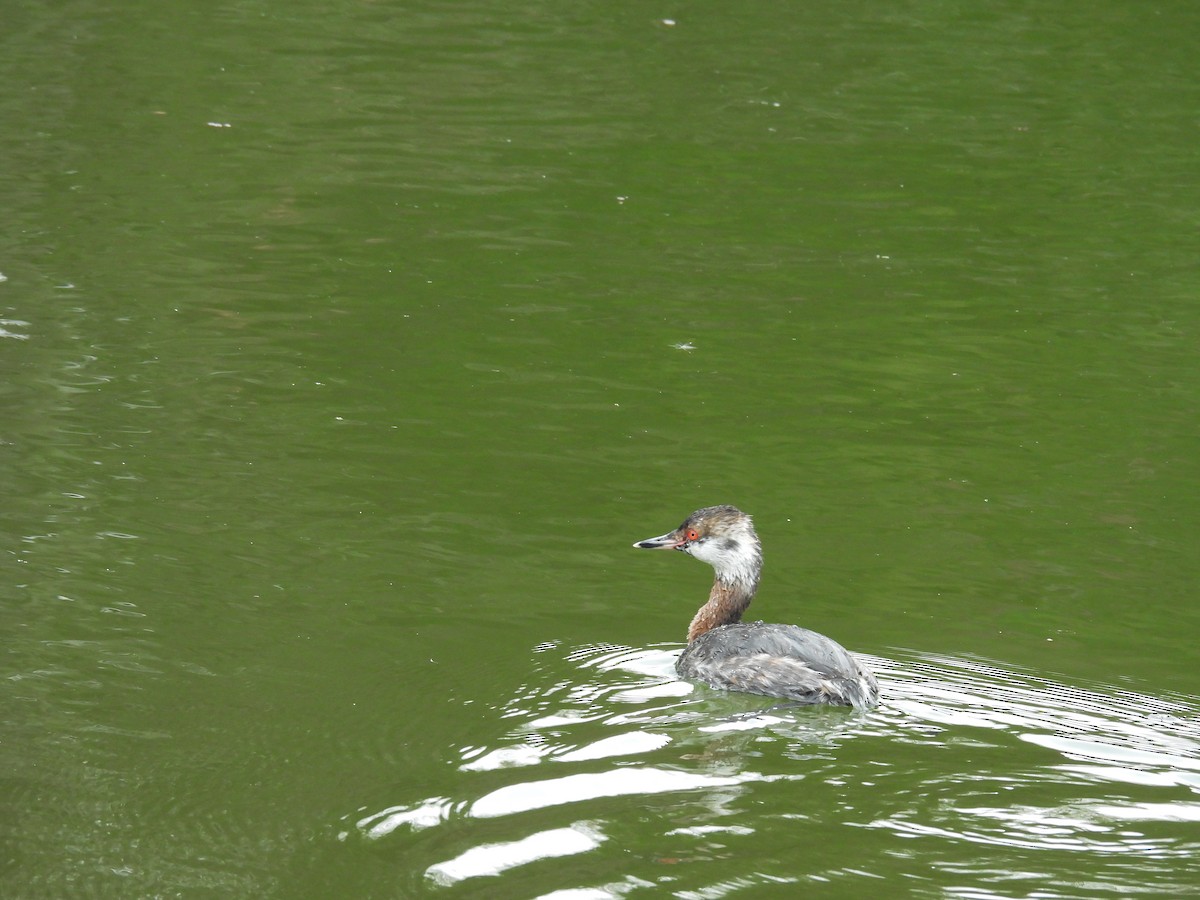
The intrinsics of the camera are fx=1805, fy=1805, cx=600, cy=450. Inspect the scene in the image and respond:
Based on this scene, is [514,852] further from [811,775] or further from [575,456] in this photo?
[575,456]

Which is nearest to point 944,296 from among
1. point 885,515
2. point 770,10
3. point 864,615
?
point 885,515

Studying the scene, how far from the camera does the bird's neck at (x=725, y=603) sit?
25.1 feet

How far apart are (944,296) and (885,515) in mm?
3538

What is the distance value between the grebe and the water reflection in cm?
8

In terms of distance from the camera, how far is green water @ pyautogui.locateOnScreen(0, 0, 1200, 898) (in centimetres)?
584

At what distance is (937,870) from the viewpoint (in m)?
5.45

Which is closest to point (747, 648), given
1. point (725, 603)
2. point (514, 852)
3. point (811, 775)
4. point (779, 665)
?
point (779, 665)

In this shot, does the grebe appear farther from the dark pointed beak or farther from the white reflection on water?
the white reflection on water

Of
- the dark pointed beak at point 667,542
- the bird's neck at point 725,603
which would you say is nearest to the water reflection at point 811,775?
the bird's neck at point 725,603

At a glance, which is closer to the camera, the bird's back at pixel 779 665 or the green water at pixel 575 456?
the green water at pixel 575 456

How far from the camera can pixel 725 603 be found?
7.74 metres

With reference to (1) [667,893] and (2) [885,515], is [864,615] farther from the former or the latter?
(1) [667,893]

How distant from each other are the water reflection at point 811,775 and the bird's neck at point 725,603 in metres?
0.62

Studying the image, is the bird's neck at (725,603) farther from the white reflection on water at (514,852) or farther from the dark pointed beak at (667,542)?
the white reflection on water at (514,852)
